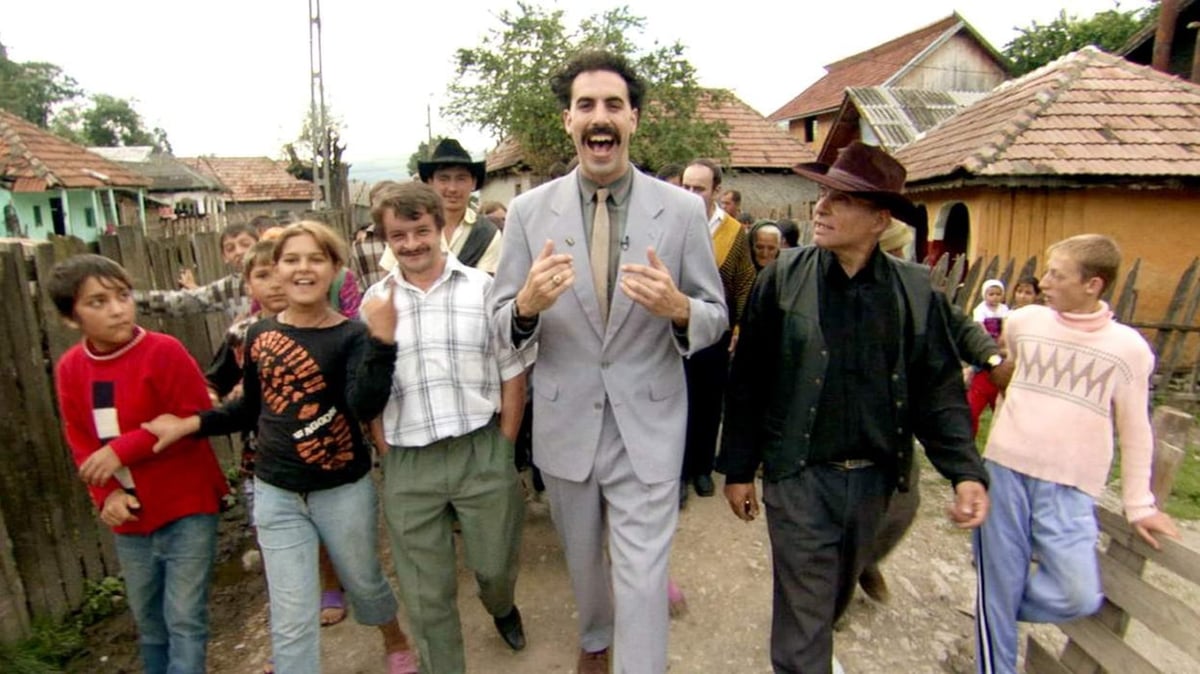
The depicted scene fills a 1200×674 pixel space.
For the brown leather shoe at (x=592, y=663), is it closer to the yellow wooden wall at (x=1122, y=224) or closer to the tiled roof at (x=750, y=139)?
the yellow wooden wall at (x=1122, y=224)

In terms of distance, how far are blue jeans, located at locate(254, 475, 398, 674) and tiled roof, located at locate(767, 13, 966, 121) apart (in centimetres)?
2786

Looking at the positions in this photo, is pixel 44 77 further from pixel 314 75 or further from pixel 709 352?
pixel 709 352

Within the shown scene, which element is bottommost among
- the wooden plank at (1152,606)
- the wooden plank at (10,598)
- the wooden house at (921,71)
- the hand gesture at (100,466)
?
the wooden plank at (10,598)

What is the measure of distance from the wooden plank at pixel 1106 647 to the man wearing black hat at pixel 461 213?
9.79 feet

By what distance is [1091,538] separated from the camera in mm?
2430

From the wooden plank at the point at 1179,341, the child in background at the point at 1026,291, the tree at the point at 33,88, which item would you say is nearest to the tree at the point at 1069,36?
the wooden plank at the point at 1179,341

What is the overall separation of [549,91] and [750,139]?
7.70 meters

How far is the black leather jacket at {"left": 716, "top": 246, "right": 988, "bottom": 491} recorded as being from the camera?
2355 mm

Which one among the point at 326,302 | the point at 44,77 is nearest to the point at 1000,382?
the point at 326,302

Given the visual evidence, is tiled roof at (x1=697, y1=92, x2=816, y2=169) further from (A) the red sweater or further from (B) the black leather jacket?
(A) the red sweater

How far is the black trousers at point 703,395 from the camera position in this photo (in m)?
3.63

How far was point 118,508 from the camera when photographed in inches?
96.0

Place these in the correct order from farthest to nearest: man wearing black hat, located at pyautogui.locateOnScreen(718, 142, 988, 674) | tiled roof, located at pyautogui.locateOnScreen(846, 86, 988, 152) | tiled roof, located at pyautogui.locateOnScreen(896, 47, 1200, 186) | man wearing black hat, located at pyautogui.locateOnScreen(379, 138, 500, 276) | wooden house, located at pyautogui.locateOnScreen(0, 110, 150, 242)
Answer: wooden house, located at pyautogui.locateOnScreen(0, 110, 150, 242), tiled roof, located at pyautogui.locateOnScreen(846, 86, 988, 152), tiled roof, located at pyautogui.locateOnScreen(896, 47, 1200, 186), man wearing black hat, located at pyautogui.locateOnScreen(379, 138, 500, 276), man wearing black hat, located at pyautogui.locateOnScreen(718, 142, 988, 674)

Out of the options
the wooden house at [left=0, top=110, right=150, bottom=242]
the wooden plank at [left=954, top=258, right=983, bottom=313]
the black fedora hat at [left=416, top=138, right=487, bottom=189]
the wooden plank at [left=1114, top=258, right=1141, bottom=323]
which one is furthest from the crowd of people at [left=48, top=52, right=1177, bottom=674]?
the wooden house at [left=0, top=110, right=150, bottom=242]
